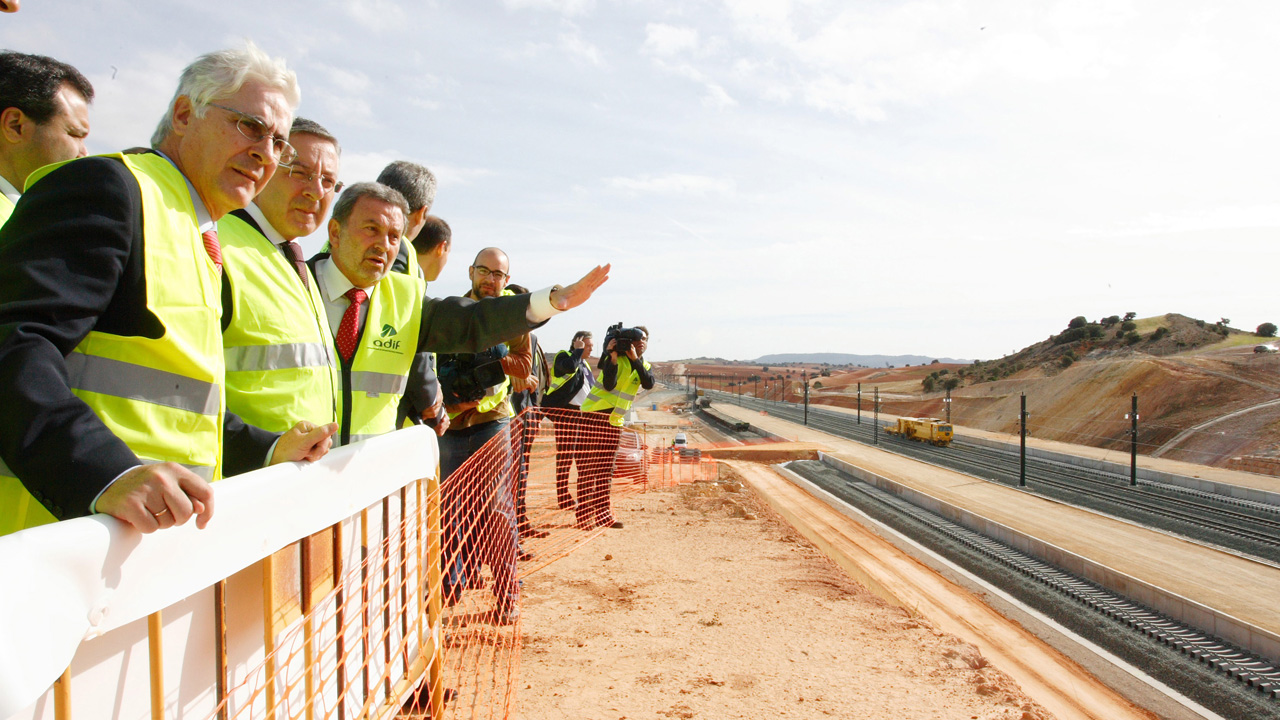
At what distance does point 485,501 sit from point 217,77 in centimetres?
298

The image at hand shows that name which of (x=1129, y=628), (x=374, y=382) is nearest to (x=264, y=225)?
(x=374, y=382)

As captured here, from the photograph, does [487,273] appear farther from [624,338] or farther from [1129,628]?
[1129,628]

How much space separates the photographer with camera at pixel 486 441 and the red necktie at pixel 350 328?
1199 millimetres

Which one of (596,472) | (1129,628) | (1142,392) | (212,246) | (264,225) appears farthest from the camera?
(1142,392)

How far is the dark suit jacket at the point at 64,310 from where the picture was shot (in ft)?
4.20

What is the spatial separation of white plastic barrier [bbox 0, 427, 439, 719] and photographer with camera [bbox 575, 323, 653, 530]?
634 centimetres

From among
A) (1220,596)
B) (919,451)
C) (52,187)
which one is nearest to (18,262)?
(52,187)

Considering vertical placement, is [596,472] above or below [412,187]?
below

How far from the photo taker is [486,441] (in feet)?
16.3

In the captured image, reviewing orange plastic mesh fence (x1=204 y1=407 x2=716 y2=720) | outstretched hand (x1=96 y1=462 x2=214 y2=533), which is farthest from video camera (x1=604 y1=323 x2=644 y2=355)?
outstretched hand (x1=96 y1=462 x2=214 y2=533)

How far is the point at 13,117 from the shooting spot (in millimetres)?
2420

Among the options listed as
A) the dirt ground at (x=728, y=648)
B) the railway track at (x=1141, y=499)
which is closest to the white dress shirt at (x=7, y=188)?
the dirt ground at (x=728, y=648)

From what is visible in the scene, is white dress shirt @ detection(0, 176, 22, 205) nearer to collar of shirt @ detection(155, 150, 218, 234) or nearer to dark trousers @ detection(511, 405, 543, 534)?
collar of shirt @ detection(155, 150, 218, 234)

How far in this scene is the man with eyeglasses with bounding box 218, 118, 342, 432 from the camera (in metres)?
→ 2.29
